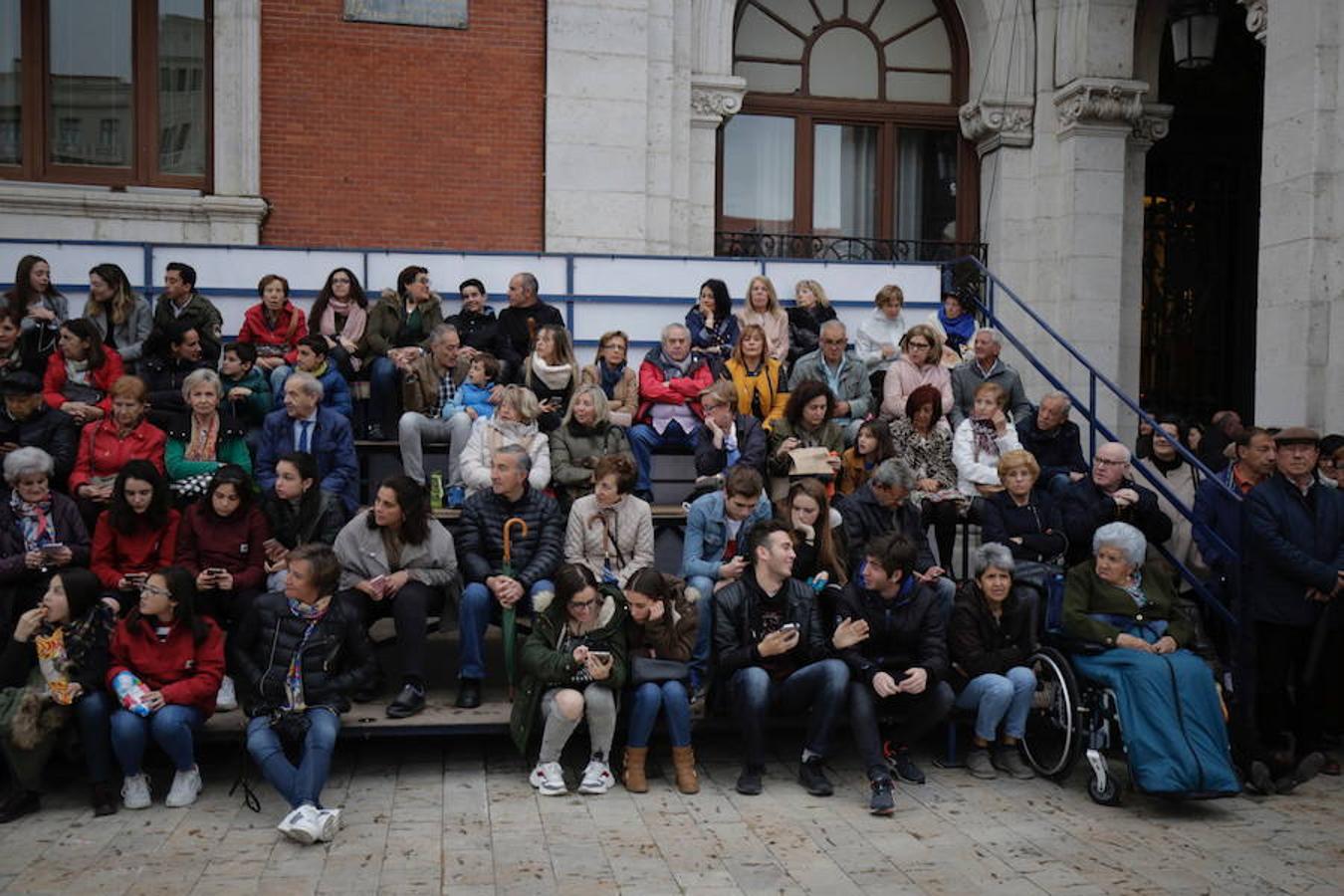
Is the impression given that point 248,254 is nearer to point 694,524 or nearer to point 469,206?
point 469,206

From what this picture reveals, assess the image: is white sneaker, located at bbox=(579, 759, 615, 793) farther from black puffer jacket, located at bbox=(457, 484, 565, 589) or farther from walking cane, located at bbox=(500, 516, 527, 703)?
black puffer jacket, located at bbox=(457, 484, 565, 589)

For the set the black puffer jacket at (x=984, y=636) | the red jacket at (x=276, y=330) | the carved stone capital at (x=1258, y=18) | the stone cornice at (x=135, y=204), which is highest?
the carved stone capital at (x=1258, y=18)

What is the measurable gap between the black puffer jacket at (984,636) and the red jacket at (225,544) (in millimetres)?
4141

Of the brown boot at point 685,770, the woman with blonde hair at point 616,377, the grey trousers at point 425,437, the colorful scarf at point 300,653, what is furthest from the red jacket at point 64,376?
the brown boot at point 685,770

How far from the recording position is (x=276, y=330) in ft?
34.1

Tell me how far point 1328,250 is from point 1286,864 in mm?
5583

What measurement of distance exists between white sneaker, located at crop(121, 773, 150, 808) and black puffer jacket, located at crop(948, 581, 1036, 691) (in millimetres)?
4591

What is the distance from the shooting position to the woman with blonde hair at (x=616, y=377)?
9617 millimetres

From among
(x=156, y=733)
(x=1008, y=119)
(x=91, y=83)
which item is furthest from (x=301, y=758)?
(x=1008, y=119)

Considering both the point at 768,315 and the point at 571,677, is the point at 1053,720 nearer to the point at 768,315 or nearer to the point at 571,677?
the point at 571,677

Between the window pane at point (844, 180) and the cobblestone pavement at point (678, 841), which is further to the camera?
the window pane at point (844, 180)

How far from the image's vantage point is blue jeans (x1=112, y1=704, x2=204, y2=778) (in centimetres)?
659

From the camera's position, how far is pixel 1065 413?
30.3ft

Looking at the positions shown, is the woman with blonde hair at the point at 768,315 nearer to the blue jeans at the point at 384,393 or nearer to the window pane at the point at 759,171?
the blue jeans at the point at 384,393
